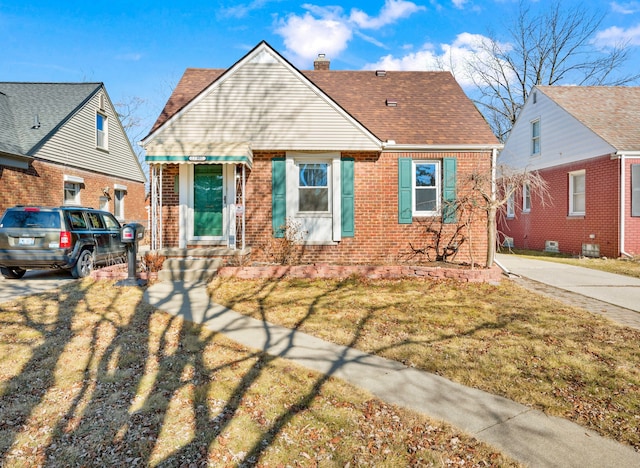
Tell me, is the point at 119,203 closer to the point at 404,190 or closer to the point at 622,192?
the point at 404,190

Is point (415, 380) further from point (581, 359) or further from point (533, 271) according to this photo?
point (533, 271)

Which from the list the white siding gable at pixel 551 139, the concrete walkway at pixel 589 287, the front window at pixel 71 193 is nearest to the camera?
the concrete walkway at pixel 589 287

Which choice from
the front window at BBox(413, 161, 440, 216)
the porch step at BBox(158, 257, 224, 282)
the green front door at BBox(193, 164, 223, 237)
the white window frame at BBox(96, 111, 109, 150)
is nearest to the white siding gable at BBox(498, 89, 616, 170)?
the front window at BBox(413, 161, 440, 216)

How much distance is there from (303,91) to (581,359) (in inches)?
350

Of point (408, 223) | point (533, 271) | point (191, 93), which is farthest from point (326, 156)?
point (533, 271)

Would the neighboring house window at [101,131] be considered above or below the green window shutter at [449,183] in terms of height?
above

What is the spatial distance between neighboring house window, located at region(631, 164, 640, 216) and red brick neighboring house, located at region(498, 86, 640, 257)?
0.08ft

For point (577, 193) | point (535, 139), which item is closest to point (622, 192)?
point (577, 193)

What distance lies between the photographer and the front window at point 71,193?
1579 cm

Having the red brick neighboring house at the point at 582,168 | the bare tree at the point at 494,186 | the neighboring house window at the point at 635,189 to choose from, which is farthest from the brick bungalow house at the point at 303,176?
the neighboring house window at the point at 635,189

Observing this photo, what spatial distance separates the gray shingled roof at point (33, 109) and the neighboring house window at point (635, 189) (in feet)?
67.7

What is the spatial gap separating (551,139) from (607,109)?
217cm

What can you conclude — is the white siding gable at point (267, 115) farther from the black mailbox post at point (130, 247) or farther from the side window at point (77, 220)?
the black mailbox post at point (130, 247)

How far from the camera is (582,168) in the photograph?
14305mm
